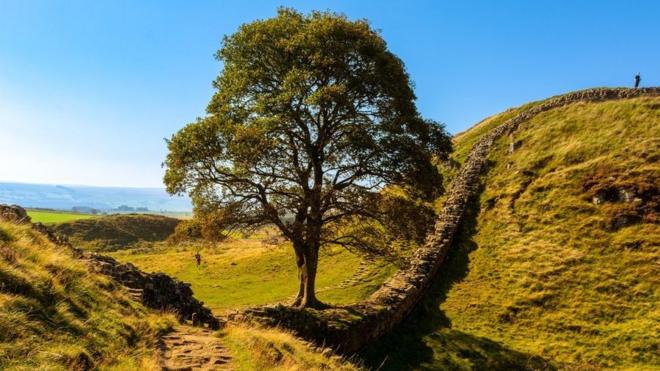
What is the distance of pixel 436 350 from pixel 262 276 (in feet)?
76.8

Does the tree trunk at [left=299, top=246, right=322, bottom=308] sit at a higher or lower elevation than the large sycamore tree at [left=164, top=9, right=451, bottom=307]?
lower

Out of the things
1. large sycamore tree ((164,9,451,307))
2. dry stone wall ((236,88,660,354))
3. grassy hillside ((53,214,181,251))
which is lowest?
grassy hillside ((53,214,181,251))

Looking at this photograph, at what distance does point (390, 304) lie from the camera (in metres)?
26.7

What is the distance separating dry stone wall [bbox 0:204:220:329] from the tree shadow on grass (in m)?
8.83

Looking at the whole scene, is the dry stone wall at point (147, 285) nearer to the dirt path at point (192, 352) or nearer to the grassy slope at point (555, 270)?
the dirt path at point (192, 352)

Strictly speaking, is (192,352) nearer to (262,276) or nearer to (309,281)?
(309,281)

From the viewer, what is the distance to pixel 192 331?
582 inches

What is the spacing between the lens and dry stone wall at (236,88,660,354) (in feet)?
68.1

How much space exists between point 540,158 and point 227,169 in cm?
3750

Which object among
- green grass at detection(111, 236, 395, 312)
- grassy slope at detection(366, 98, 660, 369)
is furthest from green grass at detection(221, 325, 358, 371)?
green grass at detection(111, 236, 395, 312)

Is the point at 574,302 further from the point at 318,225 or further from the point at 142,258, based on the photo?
the point at 142,258

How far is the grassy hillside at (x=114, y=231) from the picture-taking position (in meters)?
88.1

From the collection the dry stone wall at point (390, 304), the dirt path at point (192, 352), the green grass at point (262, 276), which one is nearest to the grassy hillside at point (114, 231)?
the green grass at point (262, 276)

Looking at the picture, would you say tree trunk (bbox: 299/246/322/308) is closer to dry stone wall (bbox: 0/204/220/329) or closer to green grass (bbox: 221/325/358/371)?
dry stone wall (bbox: 0/204/220/329)
